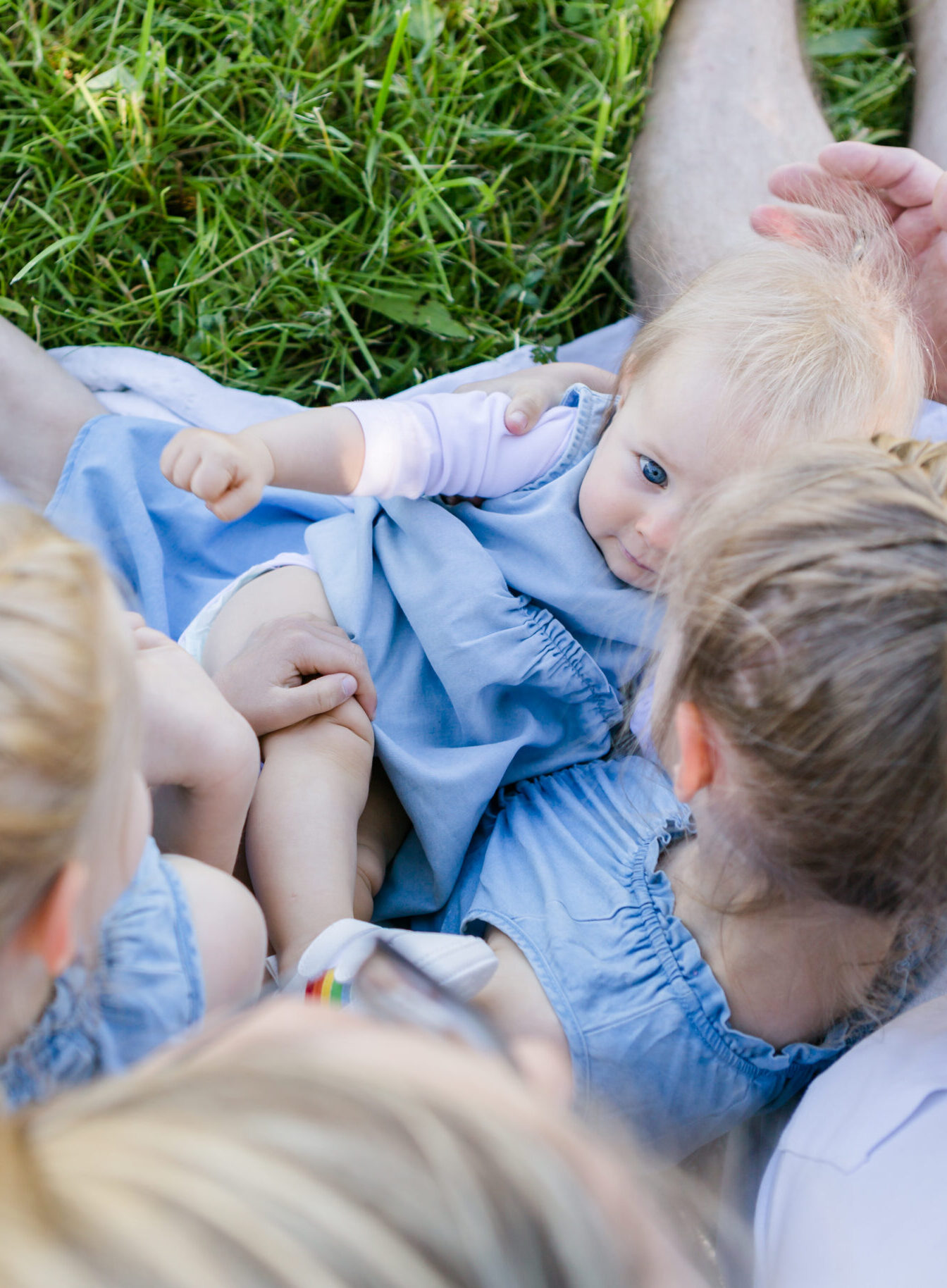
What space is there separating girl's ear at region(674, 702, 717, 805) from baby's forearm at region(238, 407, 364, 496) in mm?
717

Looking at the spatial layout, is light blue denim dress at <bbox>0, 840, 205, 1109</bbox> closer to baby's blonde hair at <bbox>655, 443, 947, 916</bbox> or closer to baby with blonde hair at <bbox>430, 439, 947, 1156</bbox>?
baby with blonde hair at <bbox>430, 439, 947, 1156</bbox>

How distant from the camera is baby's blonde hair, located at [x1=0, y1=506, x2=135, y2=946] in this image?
2.01ft

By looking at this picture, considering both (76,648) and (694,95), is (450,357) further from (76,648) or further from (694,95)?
(76,648)

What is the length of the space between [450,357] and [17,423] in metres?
0.79

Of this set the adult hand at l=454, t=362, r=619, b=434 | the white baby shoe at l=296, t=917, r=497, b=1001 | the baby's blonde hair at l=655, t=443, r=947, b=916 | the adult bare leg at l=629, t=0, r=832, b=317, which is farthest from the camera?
the adult bare leg at l=629, t=0, r=832, b=317

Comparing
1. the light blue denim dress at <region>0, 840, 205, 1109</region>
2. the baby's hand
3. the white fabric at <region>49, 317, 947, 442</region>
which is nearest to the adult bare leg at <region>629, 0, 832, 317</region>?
the white fabric at <region>49, 317, 947, 442</region>

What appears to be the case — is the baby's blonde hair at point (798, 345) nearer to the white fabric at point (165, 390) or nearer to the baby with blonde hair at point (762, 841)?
the baby with blonde hair at point (762, 841)

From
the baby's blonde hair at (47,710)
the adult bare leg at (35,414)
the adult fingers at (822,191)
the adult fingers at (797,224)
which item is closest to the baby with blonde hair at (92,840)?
the baby's blonde hair at (47,710)

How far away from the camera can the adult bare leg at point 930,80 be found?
2.10 m

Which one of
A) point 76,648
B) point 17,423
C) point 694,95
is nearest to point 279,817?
point 76,648

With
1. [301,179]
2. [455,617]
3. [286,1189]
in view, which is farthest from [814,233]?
[286,1189]

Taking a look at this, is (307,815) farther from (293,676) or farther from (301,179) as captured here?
(301,179)

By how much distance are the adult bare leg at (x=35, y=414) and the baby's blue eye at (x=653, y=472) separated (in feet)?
3.05

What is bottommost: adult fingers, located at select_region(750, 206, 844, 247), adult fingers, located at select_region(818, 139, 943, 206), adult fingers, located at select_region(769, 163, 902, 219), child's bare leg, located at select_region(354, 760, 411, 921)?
child's bare leg, located at select_region(354, 760, 411, 921)
